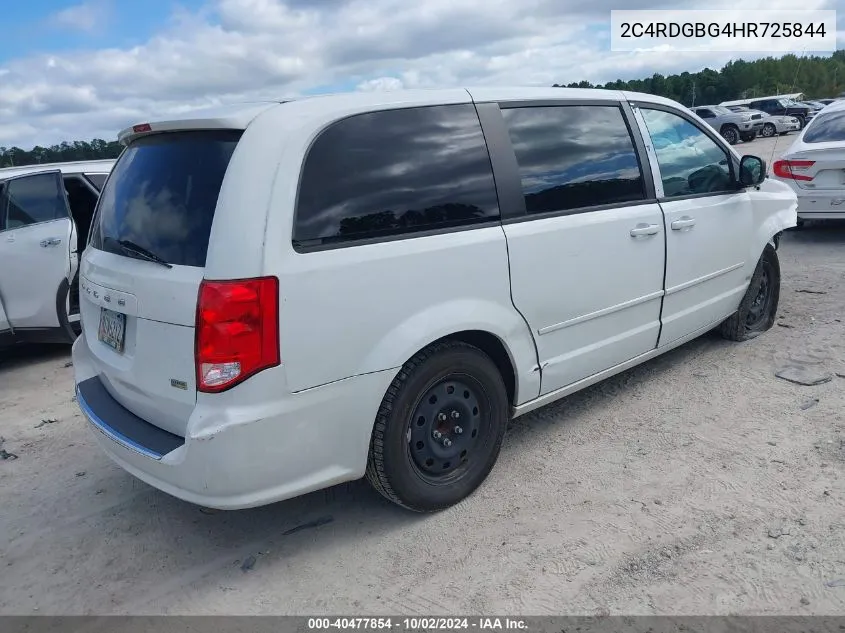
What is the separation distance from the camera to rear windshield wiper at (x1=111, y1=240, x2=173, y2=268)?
110 inches

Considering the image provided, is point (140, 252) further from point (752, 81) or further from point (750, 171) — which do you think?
point (752, 81)

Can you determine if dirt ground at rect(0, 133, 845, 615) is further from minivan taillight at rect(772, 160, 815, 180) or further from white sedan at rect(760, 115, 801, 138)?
white sedan at rect(760, 115, 801, 138)

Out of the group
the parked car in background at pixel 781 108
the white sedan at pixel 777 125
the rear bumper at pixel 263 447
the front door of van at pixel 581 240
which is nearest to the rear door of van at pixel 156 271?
the rear bumper at pixel 263 447

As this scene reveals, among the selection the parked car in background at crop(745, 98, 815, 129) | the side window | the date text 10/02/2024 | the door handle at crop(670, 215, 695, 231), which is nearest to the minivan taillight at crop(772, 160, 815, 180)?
the side window

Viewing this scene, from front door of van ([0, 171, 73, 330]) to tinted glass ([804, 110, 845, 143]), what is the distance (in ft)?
28.1

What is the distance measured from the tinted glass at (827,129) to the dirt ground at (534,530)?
5405 millimetres

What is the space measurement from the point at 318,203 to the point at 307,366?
0.64 meters

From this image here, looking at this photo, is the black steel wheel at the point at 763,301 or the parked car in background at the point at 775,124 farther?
the parked car in background at the point at 775,124

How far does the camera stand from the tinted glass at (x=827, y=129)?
8.54 meters

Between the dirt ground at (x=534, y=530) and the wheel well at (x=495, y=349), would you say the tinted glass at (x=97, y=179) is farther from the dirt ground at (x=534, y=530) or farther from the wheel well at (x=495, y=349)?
the wheel well at (x=495, y=349)

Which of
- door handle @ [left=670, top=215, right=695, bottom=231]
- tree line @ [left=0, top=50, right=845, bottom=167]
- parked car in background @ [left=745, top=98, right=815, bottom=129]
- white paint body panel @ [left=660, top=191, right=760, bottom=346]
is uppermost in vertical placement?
tree line @ [left=0, top=50, right=845, bottom=167]

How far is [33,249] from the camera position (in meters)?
5.93

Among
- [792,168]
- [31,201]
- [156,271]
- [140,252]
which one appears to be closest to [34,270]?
[31,201]

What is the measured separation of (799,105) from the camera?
35.6 metres
